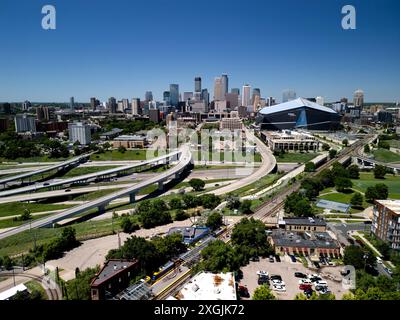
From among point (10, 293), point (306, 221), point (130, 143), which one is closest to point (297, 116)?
point (130, 143)

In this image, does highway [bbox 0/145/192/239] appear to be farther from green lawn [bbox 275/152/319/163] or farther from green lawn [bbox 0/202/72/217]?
green lawn [bbox 275/152/319/163]

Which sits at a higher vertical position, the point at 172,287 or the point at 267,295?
the point at 267,295

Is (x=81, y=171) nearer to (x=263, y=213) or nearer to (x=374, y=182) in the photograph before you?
(x=263, y=213)

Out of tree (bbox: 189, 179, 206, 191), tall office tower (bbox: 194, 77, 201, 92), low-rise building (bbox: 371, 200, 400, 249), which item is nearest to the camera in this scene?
low-rise building (bbox: 371, 200, 400, 249)

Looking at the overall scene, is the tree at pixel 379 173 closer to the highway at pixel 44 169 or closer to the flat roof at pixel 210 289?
the flat roof at pixel 210 289

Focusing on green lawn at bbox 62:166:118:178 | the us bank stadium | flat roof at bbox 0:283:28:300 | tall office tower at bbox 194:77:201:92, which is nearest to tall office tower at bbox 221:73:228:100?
tall office tower at bbox 194:77:201:92
